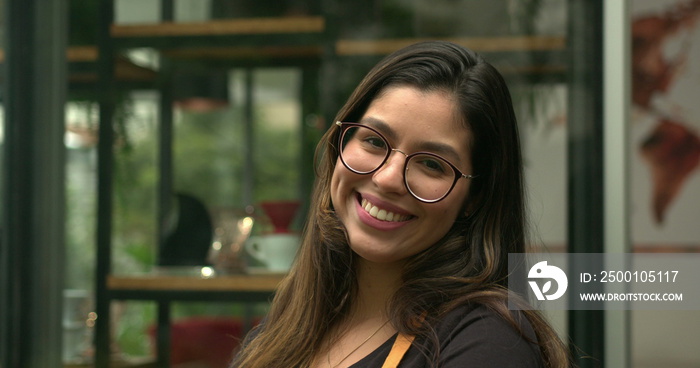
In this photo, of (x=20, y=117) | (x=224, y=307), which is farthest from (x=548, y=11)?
(x=20, y=117)

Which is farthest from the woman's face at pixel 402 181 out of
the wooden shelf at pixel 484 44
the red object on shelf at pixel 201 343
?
the red object on shelf at pixel 201 343

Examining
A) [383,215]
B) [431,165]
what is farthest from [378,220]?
[431,165]

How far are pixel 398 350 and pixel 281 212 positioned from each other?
1445mm

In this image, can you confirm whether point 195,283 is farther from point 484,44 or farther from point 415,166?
point 415,166

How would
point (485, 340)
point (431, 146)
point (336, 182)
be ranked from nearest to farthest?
point (485, 340), point (431, 146), point (336, 182)

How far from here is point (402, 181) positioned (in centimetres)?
116

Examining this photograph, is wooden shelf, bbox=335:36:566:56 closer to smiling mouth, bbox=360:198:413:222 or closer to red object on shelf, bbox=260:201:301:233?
red object on shelf, bbox=260:201:301:233

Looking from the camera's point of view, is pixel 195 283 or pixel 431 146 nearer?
pixel 431 146

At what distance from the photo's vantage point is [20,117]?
267 centimetres

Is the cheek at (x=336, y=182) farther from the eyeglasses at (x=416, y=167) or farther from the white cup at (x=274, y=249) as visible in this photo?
the white cup at (x=274, y=249)

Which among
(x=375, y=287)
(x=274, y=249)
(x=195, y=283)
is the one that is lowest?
(x=195, y=283)

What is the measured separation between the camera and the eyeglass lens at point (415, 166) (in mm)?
1165

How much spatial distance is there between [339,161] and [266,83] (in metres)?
1.37

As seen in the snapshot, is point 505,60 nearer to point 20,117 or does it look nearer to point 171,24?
point 171,24
